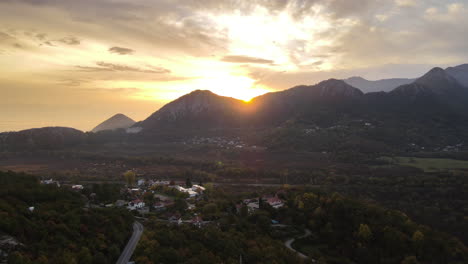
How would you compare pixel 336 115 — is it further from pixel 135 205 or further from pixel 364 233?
pixel 135 205

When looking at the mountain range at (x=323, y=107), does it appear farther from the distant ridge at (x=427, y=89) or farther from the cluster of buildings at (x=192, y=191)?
the cluster of buildings at (x=192, y=191)

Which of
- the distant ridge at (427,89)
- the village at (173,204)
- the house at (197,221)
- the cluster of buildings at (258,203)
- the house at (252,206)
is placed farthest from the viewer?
the distant ridge at (427,89)

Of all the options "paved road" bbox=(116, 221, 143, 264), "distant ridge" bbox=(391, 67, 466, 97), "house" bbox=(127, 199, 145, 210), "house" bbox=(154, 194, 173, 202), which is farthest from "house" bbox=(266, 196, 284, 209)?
"distant ridge" bbox=(391, 67, 466, 97)

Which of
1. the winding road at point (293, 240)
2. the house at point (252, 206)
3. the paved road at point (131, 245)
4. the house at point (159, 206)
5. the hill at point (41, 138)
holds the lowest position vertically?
the winding road at point (293, 240)

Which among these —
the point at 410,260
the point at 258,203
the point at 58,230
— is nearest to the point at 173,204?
the point at 258,203

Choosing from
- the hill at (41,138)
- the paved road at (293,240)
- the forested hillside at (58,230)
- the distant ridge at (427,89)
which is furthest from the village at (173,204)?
the distant ridge at (427,89)

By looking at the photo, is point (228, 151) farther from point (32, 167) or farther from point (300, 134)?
point (32, 167)

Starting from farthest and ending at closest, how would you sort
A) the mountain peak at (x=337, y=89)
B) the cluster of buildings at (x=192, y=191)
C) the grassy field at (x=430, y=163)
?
the mountain peak at (x=337, y=89) < the grassy field at (x=430, y=163) < the cluster of buildings at (x=192, y=191)
